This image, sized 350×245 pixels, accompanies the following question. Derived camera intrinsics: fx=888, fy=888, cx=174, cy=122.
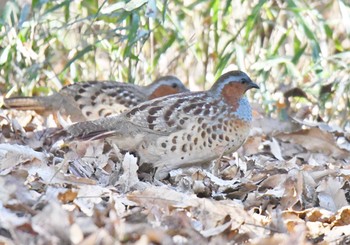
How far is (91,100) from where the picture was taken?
7.32 meters

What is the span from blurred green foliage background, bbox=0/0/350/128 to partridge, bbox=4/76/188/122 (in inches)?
8.4

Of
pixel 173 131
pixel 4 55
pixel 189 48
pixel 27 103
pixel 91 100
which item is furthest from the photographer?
pixel 189 48

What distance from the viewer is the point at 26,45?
281 inches

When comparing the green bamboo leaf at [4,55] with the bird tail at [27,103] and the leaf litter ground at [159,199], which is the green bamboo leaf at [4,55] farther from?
the leaf litter ground at [159,199]

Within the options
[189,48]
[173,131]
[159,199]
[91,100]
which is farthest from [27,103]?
[159,199]

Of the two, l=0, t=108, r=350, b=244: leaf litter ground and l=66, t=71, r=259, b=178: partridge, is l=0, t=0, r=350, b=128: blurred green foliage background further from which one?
l=0, t=108, r=350, b=244: leaf litter ground

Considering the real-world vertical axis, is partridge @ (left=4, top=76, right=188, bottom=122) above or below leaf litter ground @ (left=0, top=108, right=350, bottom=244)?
below

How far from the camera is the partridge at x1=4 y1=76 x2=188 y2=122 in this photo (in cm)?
723

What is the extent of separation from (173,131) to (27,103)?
1997 millimetres

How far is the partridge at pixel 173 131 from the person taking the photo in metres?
5.51

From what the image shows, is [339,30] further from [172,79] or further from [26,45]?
[26,45]

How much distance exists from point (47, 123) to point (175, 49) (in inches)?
90.3

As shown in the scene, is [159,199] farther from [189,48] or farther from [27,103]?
[189,48]

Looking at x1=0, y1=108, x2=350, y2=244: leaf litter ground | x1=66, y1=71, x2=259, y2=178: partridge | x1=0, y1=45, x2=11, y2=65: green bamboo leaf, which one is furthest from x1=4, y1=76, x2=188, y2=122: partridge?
x1=66, y1=71, x2=259, y2=178: partridge
